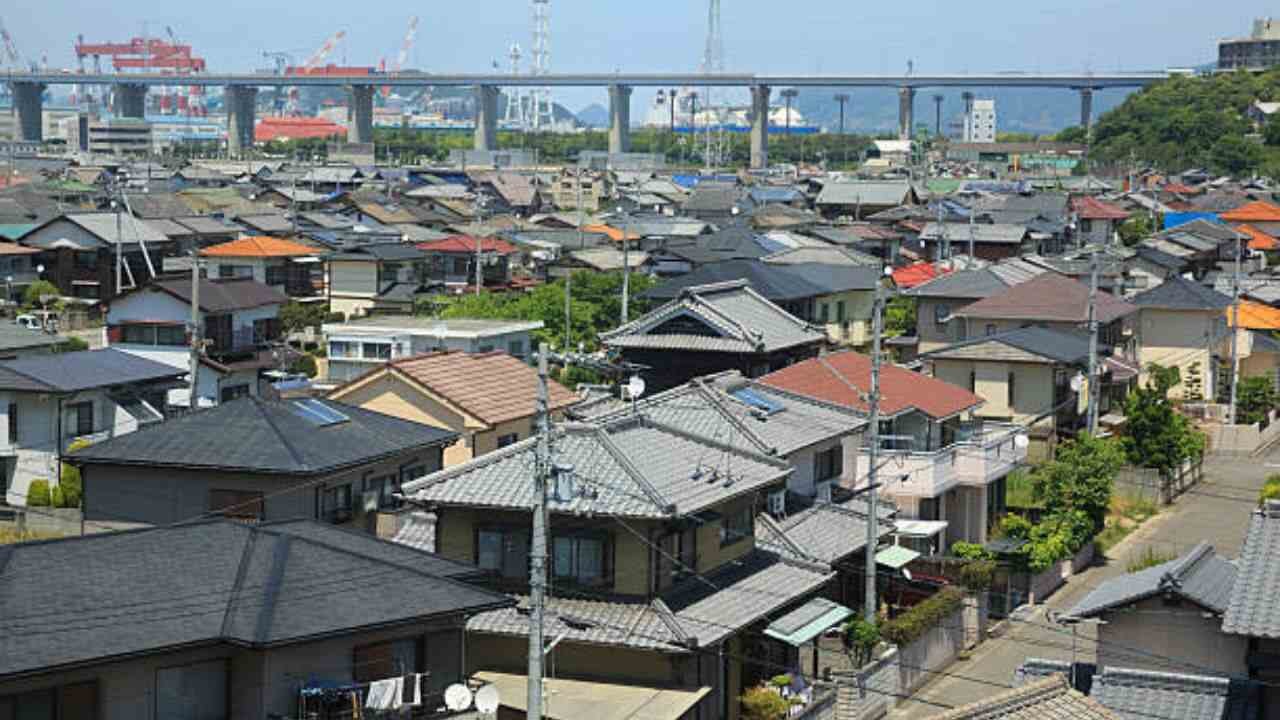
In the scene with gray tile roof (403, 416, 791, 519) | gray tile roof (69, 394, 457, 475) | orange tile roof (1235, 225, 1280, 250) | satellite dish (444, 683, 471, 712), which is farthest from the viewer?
orange tile roof (1235, 225, 1280, 250)

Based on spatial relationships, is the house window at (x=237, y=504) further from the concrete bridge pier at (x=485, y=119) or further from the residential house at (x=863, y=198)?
the concrete bridge pier at (x=485, y=119)

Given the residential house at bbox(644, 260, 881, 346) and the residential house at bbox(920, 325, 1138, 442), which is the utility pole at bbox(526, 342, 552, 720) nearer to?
the residential house at bbox(920, 325, 1138, 442)

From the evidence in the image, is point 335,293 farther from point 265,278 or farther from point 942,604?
point 942,604

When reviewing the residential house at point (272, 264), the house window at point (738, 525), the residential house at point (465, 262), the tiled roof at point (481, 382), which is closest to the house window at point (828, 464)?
the house window at point (738, 525)

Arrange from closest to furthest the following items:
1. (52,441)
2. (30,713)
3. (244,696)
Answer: (30,713) < (244,696) < (52,441)

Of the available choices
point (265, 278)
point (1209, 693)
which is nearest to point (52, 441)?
point (1209, 693)

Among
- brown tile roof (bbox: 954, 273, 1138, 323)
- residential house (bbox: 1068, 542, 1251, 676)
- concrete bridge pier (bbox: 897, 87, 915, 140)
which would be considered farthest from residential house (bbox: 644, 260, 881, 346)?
concrete bridge pier (bbox: 897, 87, 915, 140)
